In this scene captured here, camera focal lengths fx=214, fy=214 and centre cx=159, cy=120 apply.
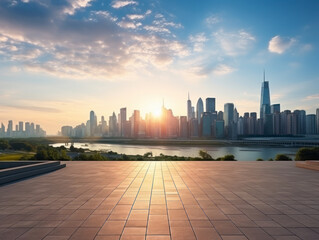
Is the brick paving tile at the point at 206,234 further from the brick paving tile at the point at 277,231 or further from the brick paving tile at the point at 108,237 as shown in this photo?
the brick paving tile at the point at 108,237

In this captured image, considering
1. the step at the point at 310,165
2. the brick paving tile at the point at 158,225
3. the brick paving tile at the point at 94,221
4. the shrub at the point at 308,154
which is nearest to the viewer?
the brick paving tile at the point at 158,225

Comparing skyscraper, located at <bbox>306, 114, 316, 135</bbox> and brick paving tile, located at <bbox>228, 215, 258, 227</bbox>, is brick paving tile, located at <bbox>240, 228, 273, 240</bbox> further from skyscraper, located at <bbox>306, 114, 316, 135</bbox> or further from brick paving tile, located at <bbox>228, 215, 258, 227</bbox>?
skyscraper, located at <bbox>306, 114, 316, 135</bbox>

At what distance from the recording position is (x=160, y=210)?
7023mm

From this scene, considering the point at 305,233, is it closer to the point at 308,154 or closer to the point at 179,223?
the point at 179,223

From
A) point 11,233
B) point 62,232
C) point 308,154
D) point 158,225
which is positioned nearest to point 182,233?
point 158,225

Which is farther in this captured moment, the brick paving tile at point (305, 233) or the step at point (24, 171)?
the step at point (24, 171)

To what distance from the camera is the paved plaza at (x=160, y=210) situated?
5.48 metres

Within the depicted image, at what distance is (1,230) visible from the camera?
566 centimetres

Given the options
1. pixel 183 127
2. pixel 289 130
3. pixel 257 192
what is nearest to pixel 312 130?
pixel 289 130

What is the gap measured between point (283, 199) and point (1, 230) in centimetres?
939

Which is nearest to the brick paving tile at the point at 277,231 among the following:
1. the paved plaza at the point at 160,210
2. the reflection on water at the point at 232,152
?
the paved plaza at the point at 160,210

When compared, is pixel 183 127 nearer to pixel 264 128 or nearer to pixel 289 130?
pixel 264 128

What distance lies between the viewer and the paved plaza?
5484 millimetres

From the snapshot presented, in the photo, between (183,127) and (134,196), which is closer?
(134,196)
